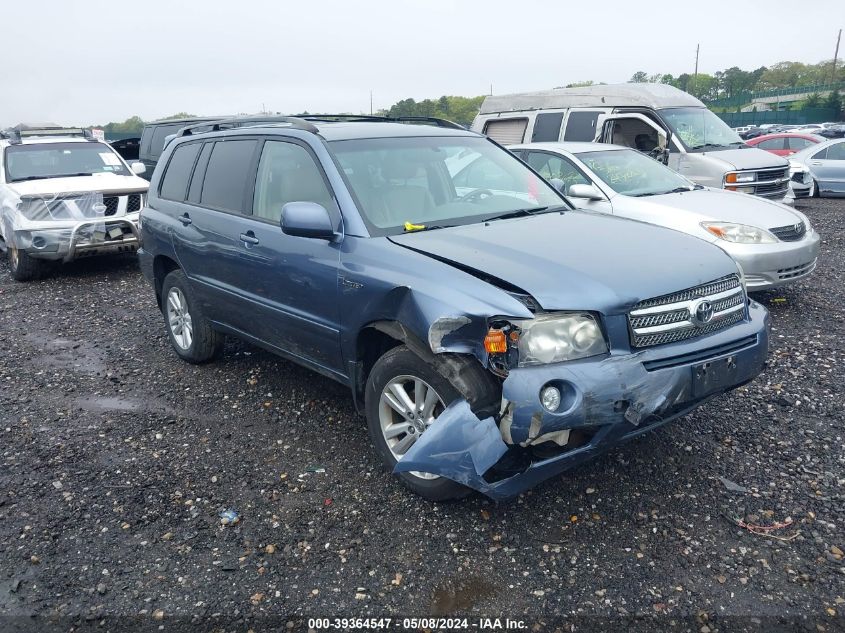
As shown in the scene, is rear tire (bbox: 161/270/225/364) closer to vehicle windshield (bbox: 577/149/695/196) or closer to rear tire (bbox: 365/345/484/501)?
rear tire (bbox: 365/345/484/501)

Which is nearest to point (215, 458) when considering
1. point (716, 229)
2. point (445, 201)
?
point (445, 201)

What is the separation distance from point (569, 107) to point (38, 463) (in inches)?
370

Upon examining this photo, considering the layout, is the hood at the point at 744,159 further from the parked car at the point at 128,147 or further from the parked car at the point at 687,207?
the parked car at the point at 128,147

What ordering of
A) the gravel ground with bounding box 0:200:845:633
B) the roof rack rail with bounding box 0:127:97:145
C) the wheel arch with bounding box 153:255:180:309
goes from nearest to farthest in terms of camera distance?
the gravel ground with bounding box 0:200:845:633 → the wheel arch with bounding box 153:255:180:309 → the roof rack rail with bounding box 0:127:97:145

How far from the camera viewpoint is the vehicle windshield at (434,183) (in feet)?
13.0

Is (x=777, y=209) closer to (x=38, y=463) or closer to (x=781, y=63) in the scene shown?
(x=38, y=463)

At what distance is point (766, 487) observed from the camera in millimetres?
3553

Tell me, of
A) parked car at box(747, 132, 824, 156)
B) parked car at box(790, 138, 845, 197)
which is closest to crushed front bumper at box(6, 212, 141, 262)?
parked car at box(790, 138, 845, 197)

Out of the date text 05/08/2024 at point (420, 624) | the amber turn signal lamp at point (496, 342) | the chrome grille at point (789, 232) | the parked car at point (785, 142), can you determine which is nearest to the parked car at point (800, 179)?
the parked car at point (785, 142)

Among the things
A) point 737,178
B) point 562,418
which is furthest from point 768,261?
point 562,418

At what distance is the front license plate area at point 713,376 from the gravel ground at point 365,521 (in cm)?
61

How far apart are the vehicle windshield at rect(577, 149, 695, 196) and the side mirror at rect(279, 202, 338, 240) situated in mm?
4348

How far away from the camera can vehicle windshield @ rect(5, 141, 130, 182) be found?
31.6 ft

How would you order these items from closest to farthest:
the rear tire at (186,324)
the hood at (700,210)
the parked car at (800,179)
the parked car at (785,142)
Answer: the rear tire at (186,324), the hood at (700,210), the parked car at (800,179), the parked car at (785,142)
